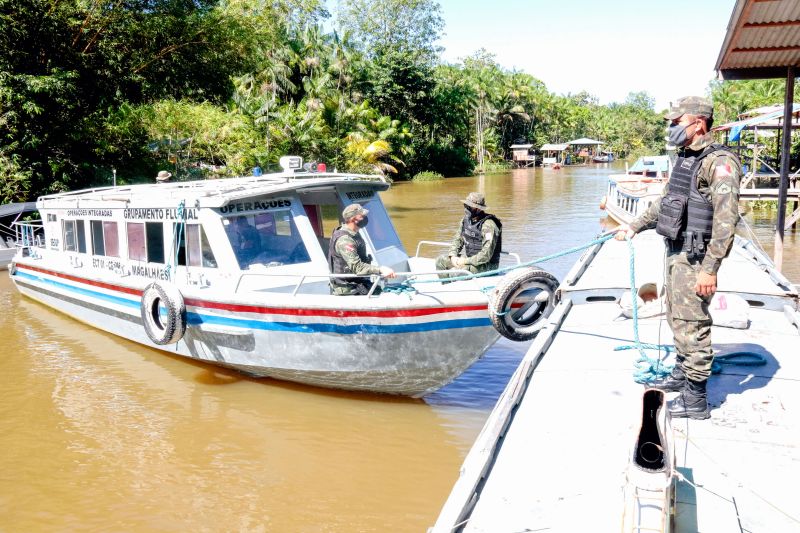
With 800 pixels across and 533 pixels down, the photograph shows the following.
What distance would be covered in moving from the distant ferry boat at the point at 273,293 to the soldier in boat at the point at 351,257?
240mm

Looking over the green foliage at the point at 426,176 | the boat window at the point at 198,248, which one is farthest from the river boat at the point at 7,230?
the green foliage at the point at 426,176

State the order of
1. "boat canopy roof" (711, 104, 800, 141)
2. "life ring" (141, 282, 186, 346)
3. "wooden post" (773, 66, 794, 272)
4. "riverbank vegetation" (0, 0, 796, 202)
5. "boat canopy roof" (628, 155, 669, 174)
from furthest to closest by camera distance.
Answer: "boat canopy roof" (628, 155, 669, 174)
"riverbank vegetation" (0, 0, 796, 202)
"boat canopy roof" (711, 104, 800, 141)
"wooden post" (773, 66, 794, 272)
"life ring" (141, 282, 186, 346)

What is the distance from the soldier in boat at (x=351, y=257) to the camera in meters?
7.35

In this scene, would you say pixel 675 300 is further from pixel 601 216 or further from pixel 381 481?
pixel 601 216

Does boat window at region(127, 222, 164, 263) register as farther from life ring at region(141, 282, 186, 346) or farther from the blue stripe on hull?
the blue stripe on hull

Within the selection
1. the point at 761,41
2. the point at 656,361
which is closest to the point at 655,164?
the point at 761,41

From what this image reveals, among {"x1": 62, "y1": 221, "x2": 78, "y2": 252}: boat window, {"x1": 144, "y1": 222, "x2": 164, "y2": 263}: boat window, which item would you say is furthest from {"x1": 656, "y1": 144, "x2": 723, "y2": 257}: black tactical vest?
{"x1": 62, "y1": 221, "x2": 78, "y2": 252}: boat window

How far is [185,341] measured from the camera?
873 centimetres

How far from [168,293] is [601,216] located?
1978cm

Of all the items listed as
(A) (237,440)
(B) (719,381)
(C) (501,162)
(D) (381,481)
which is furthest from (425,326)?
(C) (501,162)

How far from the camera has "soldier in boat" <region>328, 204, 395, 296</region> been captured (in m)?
7.35

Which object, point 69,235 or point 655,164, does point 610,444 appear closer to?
point 69,235

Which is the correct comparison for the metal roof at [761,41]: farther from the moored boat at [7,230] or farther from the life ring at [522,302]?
the moored boat at [7,230]

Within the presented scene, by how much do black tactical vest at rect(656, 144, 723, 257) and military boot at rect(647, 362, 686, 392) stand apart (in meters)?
0.81
